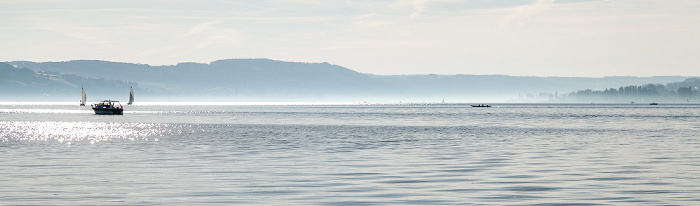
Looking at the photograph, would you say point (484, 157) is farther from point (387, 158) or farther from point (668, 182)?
point (668, 182)

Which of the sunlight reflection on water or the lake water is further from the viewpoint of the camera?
the sunlight reflection on water

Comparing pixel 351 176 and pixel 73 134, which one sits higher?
pixel 73 134

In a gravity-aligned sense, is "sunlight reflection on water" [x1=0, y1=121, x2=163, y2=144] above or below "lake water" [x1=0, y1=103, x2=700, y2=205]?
above

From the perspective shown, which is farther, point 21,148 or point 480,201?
point 21,148

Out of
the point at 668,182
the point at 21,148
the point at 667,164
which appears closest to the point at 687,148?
the point at 667,164

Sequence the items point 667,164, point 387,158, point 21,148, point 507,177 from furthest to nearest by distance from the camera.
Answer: point 21,148 < point 387,158 < point 667,164 < point 507,177

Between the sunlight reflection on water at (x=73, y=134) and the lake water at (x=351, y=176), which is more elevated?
the sunlight reflection on water at (x=73, y=134)

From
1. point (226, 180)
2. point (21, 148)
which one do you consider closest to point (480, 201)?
point (226, 180)

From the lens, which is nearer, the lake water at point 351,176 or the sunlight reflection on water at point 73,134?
the lake water at point 351,176

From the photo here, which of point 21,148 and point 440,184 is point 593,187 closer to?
point 440,184

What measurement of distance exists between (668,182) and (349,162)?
17.2 meters

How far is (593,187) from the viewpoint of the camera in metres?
32.4

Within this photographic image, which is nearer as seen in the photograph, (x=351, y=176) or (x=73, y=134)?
(x=351, y=176)

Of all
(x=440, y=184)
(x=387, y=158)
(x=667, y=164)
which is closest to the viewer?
(x=440, y=184)
